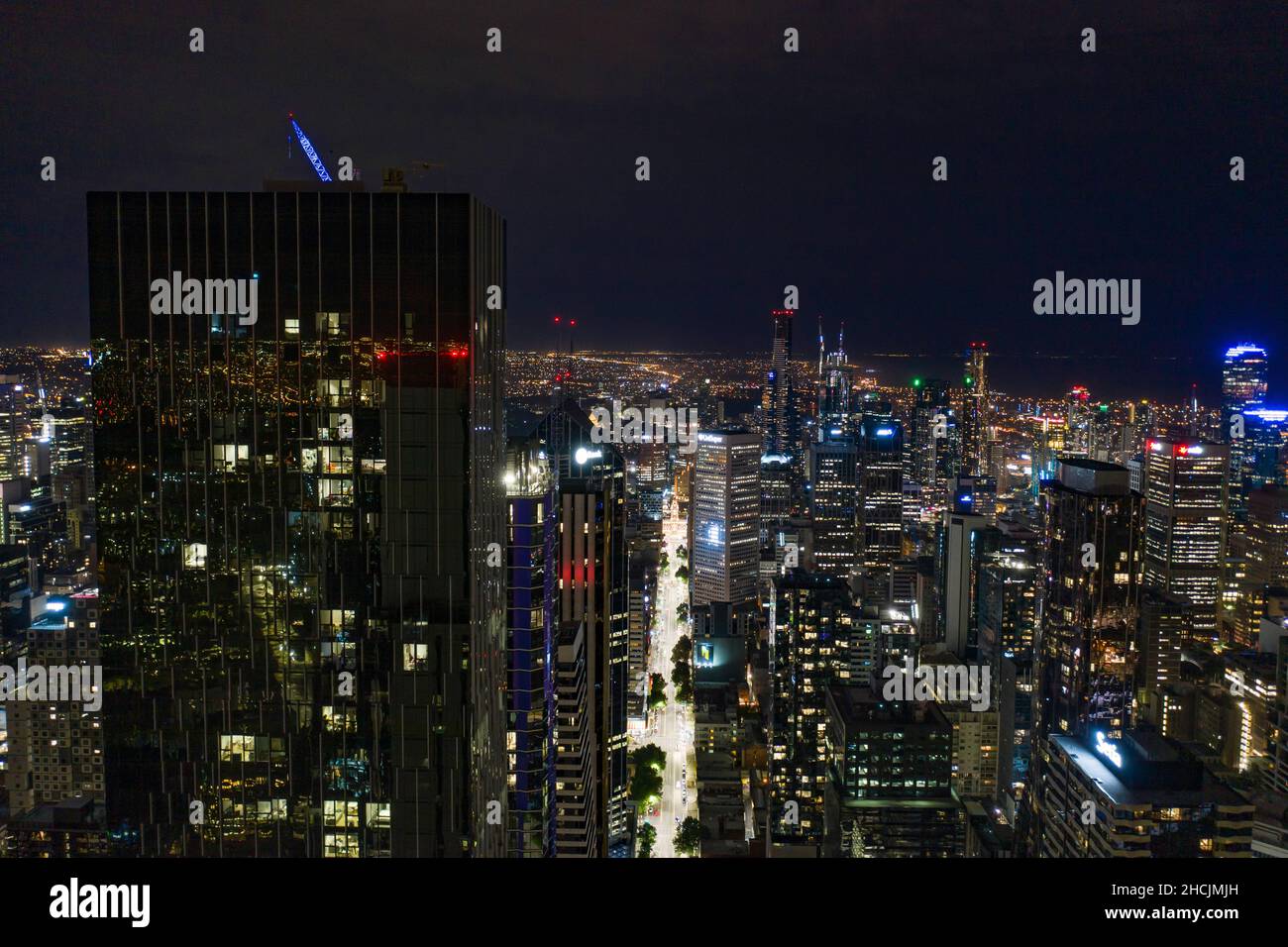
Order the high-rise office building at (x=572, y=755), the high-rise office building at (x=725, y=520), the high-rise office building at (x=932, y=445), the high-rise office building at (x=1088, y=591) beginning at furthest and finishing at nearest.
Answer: the high-rise office building at (x=725, y=520)
the high-rise office building at (x=932, y=445)
the high-rise office building at (x=1088, y=591)
the high-rise office building at (x=572, y=755)

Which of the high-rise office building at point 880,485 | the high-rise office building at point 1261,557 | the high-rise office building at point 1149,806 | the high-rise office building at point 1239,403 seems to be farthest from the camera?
the high-rise office building at point 880,485

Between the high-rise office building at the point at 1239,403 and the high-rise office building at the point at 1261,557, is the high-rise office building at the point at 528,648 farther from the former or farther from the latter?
the high-rise office building at the point at 1261,557

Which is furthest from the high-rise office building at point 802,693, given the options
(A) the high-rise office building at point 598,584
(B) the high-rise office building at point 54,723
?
(B) the high-rise office building at point 54,723

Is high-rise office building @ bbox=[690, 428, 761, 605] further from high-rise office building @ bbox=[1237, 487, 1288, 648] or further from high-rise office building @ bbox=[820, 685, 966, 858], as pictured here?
high-rise office building @ bbox=[1237, 487, 1288, 648]

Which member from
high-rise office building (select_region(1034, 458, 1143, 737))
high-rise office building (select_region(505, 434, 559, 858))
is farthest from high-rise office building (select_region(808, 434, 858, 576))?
high-rise office building (select_region(505, 434, 559, 858))

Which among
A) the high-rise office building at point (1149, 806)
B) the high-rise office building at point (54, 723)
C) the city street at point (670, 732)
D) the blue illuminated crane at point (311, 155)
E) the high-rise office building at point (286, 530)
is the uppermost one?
the blue illuminated crane at point (311, 155)

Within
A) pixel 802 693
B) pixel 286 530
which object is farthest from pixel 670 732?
pixel 286 530
